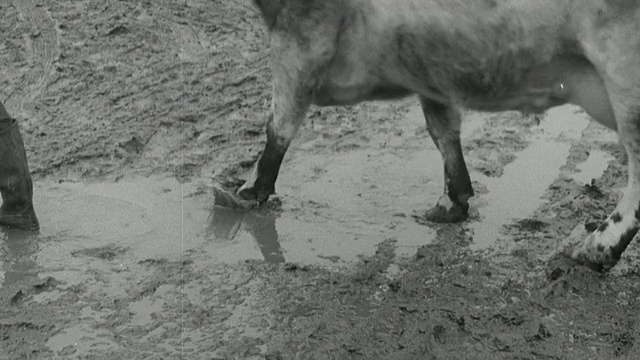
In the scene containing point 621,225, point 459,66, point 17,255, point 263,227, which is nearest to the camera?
point 621,225

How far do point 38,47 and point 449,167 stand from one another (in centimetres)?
382

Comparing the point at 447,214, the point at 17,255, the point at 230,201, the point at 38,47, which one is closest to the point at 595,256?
the point at 447,214

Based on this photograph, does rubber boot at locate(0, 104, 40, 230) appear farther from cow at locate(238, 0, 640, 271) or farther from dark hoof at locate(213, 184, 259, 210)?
cow at locate(238, 0, 640, 271)

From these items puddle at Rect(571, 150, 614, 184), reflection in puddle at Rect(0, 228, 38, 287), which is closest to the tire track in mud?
reflection in puddle at Rect(0, 228, 38, 287)

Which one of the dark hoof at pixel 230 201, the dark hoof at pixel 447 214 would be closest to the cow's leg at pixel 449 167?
the dark hoof at pixel 447 214

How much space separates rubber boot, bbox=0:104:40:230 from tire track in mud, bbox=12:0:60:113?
5.36 ft

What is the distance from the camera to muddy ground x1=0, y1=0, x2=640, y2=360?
15.1 feet

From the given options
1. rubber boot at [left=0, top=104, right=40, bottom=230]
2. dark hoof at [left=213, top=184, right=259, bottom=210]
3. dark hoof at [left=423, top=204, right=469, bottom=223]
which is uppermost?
rubber boot at [left=0, top=104, right=40, bottom=230]

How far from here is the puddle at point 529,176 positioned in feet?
19.3

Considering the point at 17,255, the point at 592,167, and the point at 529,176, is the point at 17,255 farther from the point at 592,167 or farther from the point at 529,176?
the point at 592,167

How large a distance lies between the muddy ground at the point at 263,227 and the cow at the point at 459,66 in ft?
0.91

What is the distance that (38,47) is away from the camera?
8.29 m

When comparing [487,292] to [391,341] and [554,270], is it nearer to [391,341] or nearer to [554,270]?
[554,270]

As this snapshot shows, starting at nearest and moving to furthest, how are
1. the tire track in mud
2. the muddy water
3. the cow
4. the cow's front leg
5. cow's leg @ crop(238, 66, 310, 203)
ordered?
the cow
the cow's front leg
the muddy water
cow's leg @ crop(238, 66, 310, 203)
the tire track in mud
